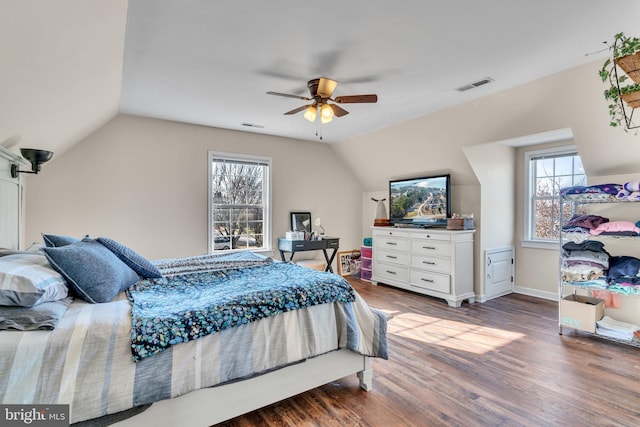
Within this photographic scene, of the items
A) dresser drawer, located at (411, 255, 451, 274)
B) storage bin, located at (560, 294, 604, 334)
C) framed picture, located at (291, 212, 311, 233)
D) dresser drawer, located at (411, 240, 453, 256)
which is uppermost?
framed picture, located at (291, 212, 311, 233)

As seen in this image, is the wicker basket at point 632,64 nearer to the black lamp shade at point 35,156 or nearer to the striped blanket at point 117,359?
the striped blanket at point 117,359

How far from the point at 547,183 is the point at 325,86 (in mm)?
3508

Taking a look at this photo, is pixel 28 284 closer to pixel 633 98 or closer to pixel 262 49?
pixel 262 49

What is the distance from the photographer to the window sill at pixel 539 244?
165 inches

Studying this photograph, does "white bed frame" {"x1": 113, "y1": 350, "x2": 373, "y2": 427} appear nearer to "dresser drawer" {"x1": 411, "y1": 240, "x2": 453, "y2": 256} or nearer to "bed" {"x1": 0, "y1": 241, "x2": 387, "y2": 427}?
"bed" {"x1": 0, "y1": 241, "x2": 387, "y2": 427}

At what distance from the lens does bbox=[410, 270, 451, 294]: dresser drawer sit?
4113mm

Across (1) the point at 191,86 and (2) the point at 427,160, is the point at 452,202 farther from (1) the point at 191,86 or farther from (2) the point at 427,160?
(1) the point at 191,86

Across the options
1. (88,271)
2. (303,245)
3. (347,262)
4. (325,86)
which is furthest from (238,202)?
(88,271)

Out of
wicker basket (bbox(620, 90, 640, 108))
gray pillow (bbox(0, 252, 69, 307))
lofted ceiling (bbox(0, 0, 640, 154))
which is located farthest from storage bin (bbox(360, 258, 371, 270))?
gray pillow (bbox(0, 252, 69, 307))

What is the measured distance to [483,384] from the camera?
7.27 feet

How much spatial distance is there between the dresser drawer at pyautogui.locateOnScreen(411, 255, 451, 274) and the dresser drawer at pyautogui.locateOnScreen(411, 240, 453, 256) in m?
0.07

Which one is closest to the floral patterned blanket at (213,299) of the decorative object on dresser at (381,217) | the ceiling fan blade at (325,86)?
the ceiling fan blade at (325,86)

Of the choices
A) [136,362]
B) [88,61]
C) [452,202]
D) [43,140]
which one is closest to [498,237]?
[452,202]

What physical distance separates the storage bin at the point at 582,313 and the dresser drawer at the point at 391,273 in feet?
6.28
